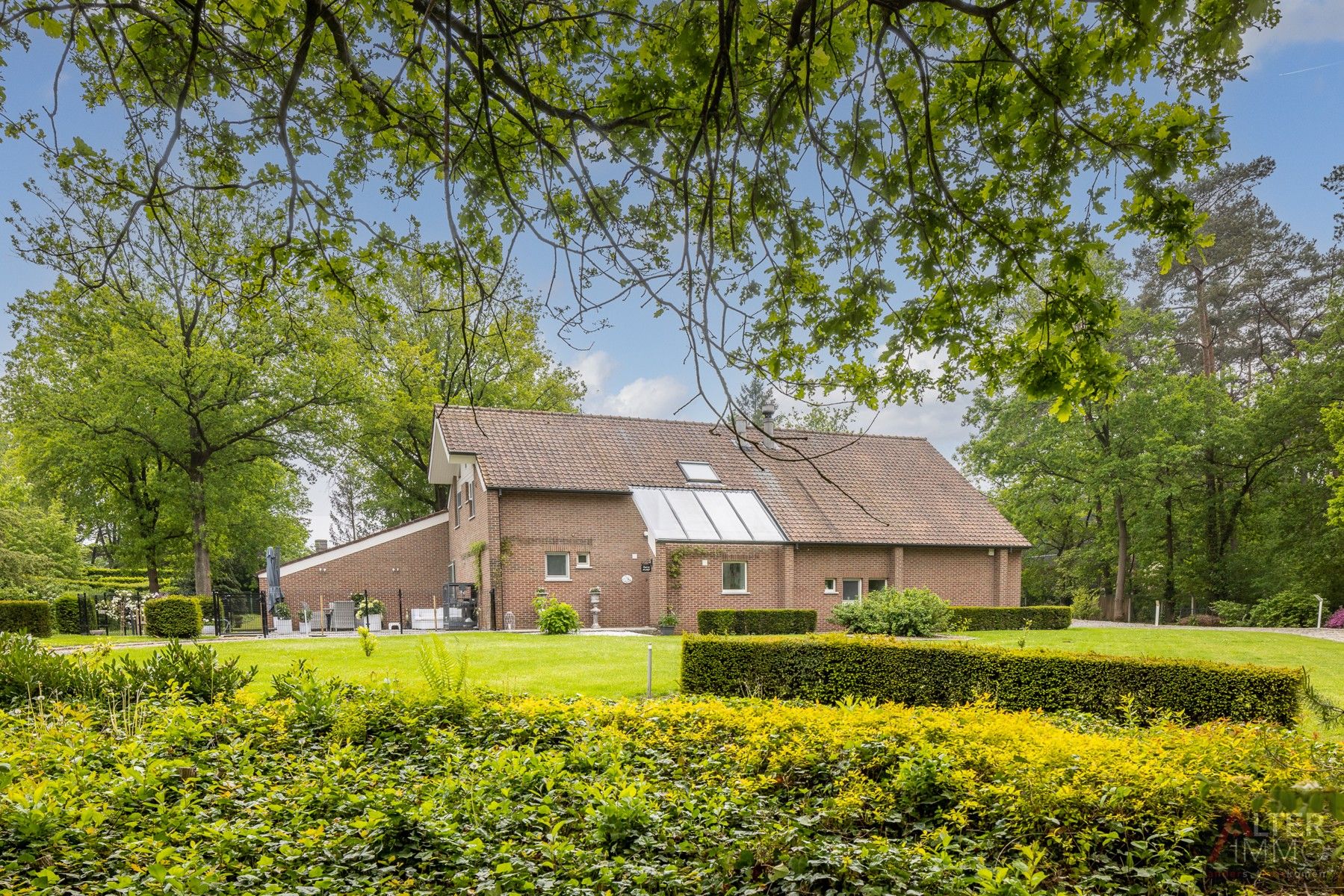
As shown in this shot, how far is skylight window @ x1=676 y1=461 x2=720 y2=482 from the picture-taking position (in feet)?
81.0

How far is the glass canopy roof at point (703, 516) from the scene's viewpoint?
22219mm

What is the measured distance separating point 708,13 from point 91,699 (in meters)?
7.49

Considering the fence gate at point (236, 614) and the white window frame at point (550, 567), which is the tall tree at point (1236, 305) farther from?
the fence gate at point (236, 614)

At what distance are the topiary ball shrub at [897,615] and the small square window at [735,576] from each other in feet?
16.5

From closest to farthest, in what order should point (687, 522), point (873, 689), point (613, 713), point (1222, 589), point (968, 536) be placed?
point (613, 713) → point (873, 689) → point (687, 522) → point (968, 536) → point (1222, 589)

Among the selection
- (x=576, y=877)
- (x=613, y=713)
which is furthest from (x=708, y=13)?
(x=613, y=713)

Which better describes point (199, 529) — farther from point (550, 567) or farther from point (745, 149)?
point (745, 149)

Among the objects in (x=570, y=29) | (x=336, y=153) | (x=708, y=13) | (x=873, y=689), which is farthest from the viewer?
(x=873, y=689)

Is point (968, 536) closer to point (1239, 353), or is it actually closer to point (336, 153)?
point (1239, 353)

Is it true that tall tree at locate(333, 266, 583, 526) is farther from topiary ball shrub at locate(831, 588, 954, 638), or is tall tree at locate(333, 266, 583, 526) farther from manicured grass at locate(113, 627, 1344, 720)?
topiary ball shrub at locate(831, 588, 954, 638)

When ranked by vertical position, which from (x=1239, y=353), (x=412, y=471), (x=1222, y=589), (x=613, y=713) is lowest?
(x=1222, y=589)

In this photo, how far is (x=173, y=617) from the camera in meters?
18.0

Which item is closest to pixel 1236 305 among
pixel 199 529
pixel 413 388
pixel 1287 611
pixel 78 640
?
pixel 1287 611

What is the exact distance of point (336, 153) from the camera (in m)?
5.25
